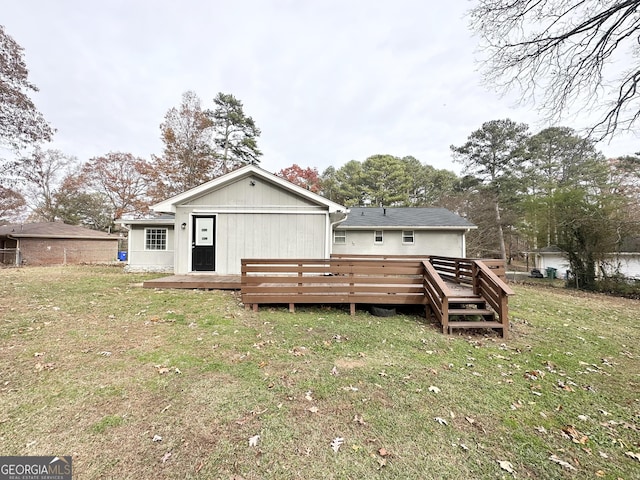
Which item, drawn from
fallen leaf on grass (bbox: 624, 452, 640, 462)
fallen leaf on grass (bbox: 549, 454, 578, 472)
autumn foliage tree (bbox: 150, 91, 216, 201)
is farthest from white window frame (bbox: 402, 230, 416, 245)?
autumn foliage tree (bbox: 150, 91, 216, 201)

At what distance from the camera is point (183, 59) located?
45.7 feet

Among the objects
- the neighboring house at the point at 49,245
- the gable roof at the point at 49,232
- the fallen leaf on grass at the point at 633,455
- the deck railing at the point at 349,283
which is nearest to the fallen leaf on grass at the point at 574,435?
the fallen leaf on grass at the point at 633,455

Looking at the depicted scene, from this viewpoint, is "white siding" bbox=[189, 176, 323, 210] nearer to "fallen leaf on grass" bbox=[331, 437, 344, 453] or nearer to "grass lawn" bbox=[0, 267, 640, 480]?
"grass lawn" bbox=[0, 267, 640, 480]

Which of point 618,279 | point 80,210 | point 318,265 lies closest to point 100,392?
point 318,265

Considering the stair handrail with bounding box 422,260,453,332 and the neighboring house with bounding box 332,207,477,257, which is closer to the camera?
the stair handrail with bounding box 422,260,453,332

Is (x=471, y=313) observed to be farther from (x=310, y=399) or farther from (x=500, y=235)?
(x=500, y=235)

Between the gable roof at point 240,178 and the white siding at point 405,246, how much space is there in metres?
6.41

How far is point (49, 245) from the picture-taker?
1900cm

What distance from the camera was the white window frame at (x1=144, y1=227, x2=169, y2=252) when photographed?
13.5 m

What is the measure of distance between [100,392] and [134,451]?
1153 mm

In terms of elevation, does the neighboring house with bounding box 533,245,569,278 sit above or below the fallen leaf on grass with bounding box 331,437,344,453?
above

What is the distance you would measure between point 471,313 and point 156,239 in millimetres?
14297

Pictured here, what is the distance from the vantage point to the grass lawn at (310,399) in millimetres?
2039

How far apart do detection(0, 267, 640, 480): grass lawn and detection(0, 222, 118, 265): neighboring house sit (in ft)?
63.7
